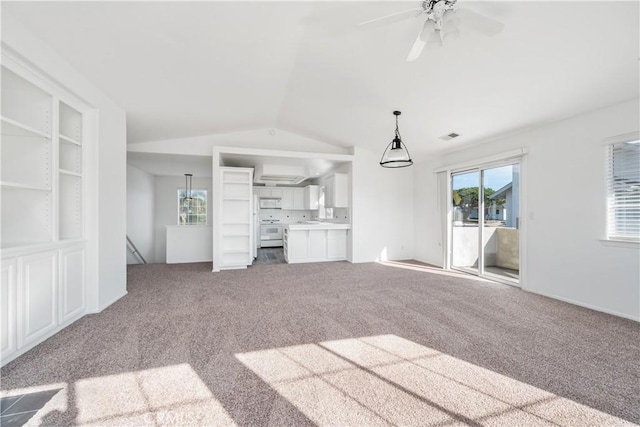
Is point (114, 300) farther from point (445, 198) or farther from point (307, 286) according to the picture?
point (445, 198)

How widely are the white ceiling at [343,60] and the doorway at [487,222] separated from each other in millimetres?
830

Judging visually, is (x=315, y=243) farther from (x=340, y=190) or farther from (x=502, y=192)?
(x=502, y=192)

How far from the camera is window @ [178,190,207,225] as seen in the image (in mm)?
8344

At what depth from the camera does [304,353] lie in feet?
7.14

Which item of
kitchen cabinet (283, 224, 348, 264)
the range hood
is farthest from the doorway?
the range hood

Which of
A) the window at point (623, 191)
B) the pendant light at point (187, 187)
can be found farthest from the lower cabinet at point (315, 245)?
the window at point (623, 191)

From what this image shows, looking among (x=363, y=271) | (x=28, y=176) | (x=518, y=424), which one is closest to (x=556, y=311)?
(x=518, y=424)

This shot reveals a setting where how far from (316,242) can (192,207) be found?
4.63 metres

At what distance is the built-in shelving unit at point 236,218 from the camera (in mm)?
5484

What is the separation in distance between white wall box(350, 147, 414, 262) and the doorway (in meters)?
1.25

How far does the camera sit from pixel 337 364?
2020 mm

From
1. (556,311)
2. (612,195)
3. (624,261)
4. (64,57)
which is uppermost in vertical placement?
(64,57)

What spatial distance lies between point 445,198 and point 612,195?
2.63 metres

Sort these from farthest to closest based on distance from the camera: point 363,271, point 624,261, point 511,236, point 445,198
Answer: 1. point 445,198
2. point 363,271
3. point 511,236
4. point 624,261
